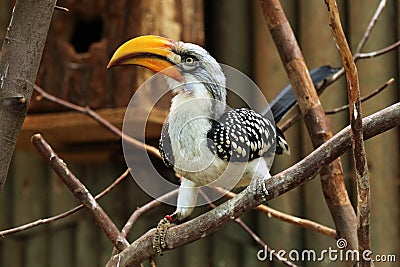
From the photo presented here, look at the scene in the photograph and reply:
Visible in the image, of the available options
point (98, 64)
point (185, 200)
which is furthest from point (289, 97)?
point (98, 64)

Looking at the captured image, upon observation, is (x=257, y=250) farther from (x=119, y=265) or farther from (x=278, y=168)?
(x=119, y=265)

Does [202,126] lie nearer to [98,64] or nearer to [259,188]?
[259,188]

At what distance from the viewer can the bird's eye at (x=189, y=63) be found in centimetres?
93

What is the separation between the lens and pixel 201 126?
3.12ft

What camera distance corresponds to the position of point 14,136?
81 cm

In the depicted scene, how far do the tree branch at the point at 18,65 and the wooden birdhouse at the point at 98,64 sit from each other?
0.83m

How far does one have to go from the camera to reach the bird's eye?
0.93 metres

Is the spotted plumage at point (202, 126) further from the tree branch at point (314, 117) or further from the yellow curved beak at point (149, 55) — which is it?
the tree branch at point (314, 117)

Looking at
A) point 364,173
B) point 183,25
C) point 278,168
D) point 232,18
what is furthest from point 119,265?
point 232,18

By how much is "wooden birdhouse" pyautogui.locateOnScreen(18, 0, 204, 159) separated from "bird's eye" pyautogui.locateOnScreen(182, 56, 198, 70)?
71 cm

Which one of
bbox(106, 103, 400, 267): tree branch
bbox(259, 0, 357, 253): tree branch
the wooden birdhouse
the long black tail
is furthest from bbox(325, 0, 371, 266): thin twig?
the wooden birdhouse

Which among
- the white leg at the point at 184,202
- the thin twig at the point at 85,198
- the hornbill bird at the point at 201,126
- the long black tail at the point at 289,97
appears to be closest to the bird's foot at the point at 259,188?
the hornbill bird at the point at 201,126

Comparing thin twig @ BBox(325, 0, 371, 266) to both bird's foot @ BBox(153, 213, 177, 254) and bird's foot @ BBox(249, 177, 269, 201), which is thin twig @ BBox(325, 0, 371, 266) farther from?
bird's foot @ BBox(153, 213, 177, 254)

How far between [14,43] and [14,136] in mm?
106
